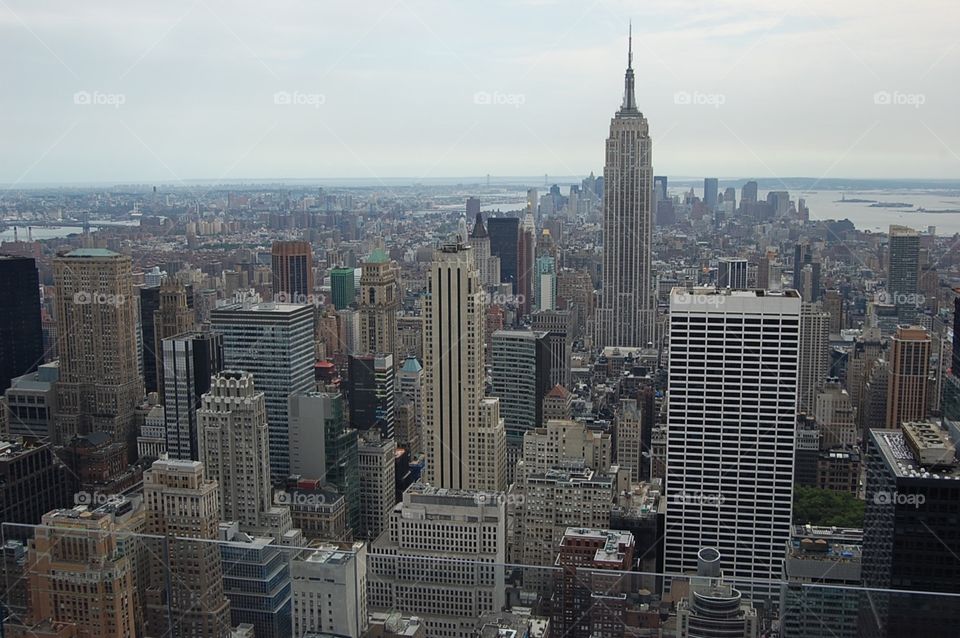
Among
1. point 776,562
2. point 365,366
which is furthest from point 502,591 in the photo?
point 365,366

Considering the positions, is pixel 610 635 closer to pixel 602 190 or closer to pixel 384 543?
pixel 384 543

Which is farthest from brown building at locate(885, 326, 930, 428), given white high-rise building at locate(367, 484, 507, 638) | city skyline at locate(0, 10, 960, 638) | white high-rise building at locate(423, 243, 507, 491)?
white high-rise building at locate(367, 484, 507, 638)

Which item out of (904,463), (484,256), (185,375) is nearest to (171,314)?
(185,375)

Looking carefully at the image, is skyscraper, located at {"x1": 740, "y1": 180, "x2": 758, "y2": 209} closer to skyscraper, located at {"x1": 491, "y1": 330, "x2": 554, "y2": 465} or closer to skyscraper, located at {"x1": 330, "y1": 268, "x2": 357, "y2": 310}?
skyscraper, located at {"x1": 491, "y1": 330, "x2": 554, "y2": 465}

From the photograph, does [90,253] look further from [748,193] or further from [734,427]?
[748,193]

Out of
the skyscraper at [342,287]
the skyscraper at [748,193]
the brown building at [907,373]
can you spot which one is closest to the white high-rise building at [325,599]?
the brown building at [907,373]

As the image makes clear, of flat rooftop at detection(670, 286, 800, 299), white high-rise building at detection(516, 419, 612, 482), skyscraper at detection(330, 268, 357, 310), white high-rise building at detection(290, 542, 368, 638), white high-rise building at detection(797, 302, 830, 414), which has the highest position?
flat rooftop at detection(670, 286, 800, 299)

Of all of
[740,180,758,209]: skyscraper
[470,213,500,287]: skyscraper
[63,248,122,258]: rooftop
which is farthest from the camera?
[470,213,500,287]: skyscraper

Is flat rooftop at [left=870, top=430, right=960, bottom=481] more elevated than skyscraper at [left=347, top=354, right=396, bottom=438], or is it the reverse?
flat rooftop at [left=870, top=430, right=960, bottom=481]
